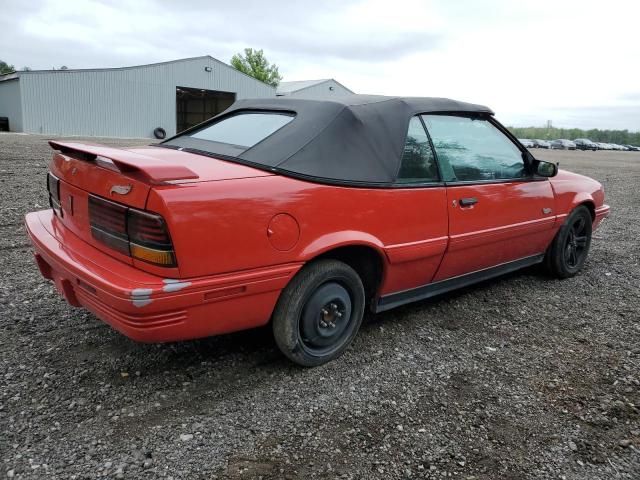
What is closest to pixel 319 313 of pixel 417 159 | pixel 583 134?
pixel 417 159

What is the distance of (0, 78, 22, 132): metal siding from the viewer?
23766 millimetres

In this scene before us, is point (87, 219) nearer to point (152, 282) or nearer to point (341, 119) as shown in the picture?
point (152, 282)

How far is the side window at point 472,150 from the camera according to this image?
3.32 metres

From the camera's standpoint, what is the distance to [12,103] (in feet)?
80.3

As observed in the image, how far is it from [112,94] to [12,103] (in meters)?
4.69

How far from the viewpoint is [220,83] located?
30531 mm

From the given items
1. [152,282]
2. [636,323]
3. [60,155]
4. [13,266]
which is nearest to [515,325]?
[636,323]

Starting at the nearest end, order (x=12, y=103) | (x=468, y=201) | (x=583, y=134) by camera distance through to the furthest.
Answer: (x=468, y=201) → (x=12, y=103) → (x=583, y=134)

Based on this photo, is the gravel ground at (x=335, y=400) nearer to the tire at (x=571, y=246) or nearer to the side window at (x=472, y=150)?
→ the tire at (x=571, y=246)

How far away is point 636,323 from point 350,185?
2.53 meters

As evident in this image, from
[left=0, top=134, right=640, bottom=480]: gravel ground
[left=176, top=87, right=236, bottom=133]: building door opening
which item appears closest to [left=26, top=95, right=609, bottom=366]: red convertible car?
[left=0, top=134, right=640, bottom=480]: gravel ground

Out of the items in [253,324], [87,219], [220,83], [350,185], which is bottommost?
[253,324]

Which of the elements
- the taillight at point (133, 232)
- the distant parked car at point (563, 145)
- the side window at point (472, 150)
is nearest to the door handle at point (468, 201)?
the side window at point (472, 150)

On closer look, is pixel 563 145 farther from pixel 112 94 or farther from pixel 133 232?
pixel 133 232
